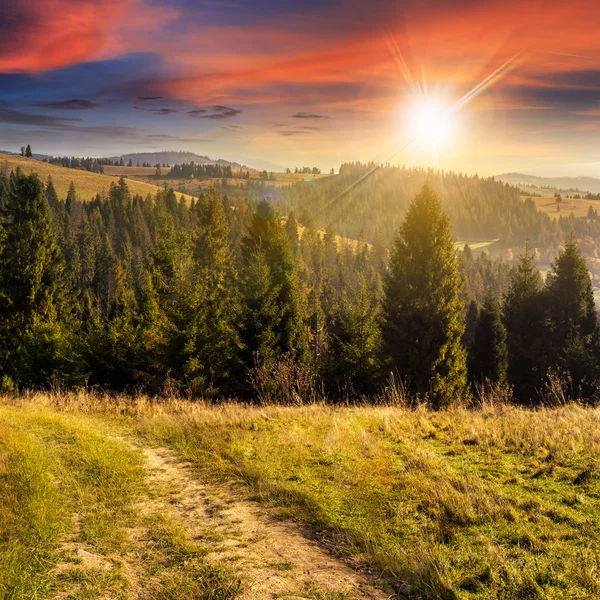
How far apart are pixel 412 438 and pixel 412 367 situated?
17.8 m

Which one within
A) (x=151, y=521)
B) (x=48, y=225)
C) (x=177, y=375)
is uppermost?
(x=48, y=225)

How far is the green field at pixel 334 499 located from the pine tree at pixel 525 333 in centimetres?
3142

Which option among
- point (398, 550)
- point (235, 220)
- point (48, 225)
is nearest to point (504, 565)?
point (398, 550)

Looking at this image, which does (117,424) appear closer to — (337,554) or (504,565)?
(337,554)

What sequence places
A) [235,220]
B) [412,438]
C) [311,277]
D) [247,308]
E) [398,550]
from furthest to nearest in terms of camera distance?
[235,220], [311,277], [247,308], [412,438], [398,550]

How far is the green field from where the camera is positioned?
4.92 metres

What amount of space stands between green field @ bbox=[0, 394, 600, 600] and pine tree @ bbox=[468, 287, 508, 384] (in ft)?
99.5

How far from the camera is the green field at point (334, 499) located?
492cm

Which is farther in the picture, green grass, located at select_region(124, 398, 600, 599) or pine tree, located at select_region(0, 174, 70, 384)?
pine tree, located at select_region(0, 174, 70, 384)

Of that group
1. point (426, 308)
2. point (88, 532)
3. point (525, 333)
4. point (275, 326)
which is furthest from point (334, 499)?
point (525, 333)

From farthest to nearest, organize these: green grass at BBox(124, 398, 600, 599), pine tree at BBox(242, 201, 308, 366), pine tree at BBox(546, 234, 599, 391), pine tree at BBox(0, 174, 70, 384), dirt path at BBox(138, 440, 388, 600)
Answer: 1. pine tree at BBox(546, 234, 599, 391)
2. pine tree at BBox(0, 174, 70, 384)
3. pine tree at BBox(242, 201, 308, 366)
4. green grass at BBox(124, 398, 600, 599)
5. dirt path at BBox(138, 440, 388, 600)

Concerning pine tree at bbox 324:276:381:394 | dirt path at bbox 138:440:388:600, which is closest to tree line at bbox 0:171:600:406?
pine tree at bbox 324:276:381:394

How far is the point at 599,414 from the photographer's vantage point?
10.7m

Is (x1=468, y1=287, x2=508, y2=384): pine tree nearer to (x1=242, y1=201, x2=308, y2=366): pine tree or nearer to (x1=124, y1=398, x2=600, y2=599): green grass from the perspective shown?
(x1=242, y1=201, x2=308, y2=366): pine tree
